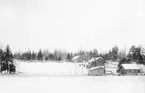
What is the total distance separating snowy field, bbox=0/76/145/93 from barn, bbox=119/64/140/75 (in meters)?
0.15

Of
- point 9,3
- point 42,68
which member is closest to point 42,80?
point 42,68

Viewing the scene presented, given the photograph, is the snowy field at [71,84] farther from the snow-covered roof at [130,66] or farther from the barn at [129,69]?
the snow-covered roof at [130,66]

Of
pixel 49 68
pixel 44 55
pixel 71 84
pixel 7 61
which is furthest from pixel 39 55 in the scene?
pixel 71 84

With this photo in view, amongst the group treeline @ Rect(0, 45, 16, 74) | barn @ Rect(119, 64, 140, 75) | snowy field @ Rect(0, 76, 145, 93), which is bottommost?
snowy field @ Rect(0, 76, 145, 93)

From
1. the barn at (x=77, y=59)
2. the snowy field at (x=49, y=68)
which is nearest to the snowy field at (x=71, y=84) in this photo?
the snowy field at (x=49, y=68)

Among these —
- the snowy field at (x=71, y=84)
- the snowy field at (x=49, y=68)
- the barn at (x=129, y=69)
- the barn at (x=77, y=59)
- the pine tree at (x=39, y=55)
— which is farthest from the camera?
the barn at (x=129, y=69)

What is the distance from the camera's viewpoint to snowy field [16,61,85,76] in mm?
4309

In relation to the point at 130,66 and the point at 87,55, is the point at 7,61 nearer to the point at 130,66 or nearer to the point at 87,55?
the point at 87,55

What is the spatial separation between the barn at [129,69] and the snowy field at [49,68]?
1219mm

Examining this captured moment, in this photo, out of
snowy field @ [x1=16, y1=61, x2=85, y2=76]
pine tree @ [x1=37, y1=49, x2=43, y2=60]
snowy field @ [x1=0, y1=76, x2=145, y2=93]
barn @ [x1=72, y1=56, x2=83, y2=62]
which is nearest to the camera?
snowy field @ [x1=0, y1=76, x2=145, y2=93]

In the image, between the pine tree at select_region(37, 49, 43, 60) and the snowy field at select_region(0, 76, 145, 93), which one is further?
the pine tree at select_region(37, 49, 43, 60)

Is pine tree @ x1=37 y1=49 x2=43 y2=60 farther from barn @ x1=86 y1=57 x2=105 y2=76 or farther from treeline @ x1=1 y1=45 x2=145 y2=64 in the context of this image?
barn @ x1=86 y1=57 x2=105 y2=76

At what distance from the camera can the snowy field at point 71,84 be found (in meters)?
4.05

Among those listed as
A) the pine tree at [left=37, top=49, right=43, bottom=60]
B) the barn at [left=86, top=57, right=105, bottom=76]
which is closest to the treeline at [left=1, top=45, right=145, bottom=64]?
the pine tree at [left=37, top=49, right=43, bottom=60]
